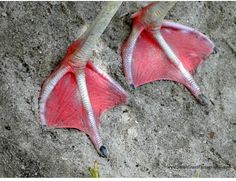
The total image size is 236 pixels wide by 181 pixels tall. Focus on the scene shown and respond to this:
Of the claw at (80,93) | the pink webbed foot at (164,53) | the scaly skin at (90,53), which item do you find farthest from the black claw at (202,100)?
the scaly skin at (90,53)

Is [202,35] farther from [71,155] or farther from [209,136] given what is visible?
[71,155]

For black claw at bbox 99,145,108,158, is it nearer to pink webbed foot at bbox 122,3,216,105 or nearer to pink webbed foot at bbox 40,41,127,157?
pink webbed foot at bbox 40,41,127,157

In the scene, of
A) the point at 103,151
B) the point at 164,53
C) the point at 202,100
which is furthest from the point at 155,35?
the point at 103,151

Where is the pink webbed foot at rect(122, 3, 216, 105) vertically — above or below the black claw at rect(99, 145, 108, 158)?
above

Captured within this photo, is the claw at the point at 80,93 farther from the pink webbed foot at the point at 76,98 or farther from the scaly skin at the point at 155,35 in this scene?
the scaly skin at the point at 155,35

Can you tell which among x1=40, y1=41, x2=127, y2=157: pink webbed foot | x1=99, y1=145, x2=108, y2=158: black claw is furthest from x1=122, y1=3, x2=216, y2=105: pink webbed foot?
x1=99, y1=145, x2=108, y2=158: black claw

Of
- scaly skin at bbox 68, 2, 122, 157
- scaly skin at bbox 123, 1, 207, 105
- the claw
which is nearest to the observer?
→ scaly skin at bbox 68, 2, 122, 157

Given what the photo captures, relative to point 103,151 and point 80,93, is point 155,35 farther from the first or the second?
point 103,151
